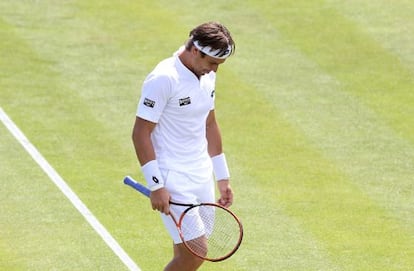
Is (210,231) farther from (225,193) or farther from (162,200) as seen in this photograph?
(162,200)

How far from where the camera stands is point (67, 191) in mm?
14266

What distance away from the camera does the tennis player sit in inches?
412

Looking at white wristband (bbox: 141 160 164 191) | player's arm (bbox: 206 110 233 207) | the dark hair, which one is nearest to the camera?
the dark hair

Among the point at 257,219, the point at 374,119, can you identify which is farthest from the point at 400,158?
the point at 257,219

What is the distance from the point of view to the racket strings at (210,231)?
10.8 metres

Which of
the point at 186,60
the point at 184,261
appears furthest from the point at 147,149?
the point at 184,261

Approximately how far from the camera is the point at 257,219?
13672 mm

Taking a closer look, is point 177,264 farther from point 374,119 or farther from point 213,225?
point 374,119

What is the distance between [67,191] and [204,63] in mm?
4128

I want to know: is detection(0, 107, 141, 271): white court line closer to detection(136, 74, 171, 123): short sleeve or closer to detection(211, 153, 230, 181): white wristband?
detection(211, 153, 230, 181): white wristband

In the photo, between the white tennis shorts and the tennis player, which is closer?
the tennis player

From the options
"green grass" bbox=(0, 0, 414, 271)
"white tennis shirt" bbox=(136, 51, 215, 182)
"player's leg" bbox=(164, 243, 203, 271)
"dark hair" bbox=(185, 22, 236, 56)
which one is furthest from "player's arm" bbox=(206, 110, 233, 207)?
"green grass" bbox=(0, 0, 414, 271)

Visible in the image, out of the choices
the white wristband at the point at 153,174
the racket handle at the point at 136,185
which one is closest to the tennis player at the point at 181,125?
the white wristband at the point at 153,174

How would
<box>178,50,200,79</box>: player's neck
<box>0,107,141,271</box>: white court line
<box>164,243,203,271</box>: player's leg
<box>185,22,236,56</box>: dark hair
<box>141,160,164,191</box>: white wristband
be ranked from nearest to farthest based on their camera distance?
<box>185,22,236,56</box>: dark hair < <box>141,160,164,191</box>: white wristband < <box>178,50,200,79</box>: player's neck < <box>164,243,203,271</box>: player's leg < <box>0,107,141,271</box>: white court line
